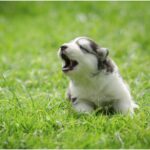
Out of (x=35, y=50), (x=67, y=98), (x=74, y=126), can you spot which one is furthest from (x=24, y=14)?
(x=74, y=126)

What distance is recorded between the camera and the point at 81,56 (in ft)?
19.8

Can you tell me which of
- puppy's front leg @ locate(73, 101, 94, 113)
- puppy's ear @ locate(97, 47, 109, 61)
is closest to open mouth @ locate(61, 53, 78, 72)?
puppy's ear @ locate(97, 47, 109, 61)

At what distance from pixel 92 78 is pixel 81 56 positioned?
11.5 inches

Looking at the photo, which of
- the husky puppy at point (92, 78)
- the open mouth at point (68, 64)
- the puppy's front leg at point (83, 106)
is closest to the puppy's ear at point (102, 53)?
the husky puppy at point (92, 78)

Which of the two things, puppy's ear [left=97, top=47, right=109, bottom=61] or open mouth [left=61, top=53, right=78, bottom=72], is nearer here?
open mouth [left=61, top=53, right=78, bottom=72]

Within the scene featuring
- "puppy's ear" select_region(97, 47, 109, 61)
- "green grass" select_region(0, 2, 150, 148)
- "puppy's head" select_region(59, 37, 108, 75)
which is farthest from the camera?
"puppy's ear" select_region(97, 47, 109, 61)

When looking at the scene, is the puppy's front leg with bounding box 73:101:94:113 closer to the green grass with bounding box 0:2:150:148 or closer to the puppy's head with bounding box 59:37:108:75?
the green grass with bounding box 0:2:150:148

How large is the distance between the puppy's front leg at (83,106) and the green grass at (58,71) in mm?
83

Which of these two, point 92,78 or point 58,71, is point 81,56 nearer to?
point 92,78

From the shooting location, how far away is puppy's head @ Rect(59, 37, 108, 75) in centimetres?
603

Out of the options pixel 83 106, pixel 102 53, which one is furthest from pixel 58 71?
pixel 102 53

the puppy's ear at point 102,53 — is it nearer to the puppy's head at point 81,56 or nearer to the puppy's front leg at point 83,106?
the puppy's head at point 81,56

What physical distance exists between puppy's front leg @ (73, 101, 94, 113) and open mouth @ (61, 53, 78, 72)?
0.47 m

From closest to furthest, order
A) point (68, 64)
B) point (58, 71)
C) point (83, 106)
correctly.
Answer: point (68, 64) < point (83, 106) < point (58, 71)
